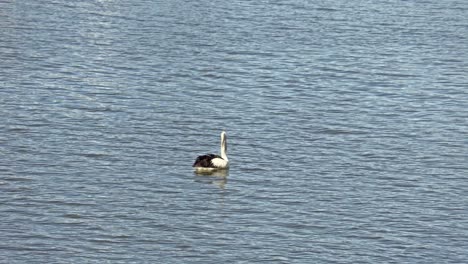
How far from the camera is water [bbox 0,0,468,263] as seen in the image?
107 feet

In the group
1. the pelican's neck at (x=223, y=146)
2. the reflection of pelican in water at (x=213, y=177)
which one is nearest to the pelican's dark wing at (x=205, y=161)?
the reflection of pelican in water at (x=213, y=177)

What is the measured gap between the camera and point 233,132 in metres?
42.9

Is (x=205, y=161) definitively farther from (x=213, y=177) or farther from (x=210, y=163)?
(x=213, y=177)

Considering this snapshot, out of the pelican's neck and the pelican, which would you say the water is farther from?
the pelican's neck

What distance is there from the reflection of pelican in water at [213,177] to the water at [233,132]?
67 mm

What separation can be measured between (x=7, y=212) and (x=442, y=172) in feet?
43.5

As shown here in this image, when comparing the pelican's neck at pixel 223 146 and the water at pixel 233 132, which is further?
the pelican's neck at pixel 223 146

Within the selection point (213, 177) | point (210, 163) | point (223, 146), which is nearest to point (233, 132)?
point (223, 146)

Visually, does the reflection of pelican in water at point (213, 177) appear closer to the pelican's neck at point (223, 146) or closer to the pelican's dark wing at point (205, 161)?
the pelican's dark wing at point (205, 161)

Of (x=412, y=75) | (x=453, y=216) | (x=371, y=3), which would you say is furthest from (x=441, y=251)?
(x=371, y=3)

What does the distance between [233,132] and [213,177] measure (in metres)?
4.61

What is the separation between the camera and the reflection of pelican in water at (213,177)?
38.1 meters

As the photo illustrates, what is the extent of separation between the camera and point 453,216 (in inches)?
1371

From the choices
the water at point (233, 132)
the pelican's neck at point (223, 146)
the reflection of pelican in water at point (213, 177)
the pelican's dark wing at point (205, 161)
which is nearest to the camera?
the water at point (233, 132)
